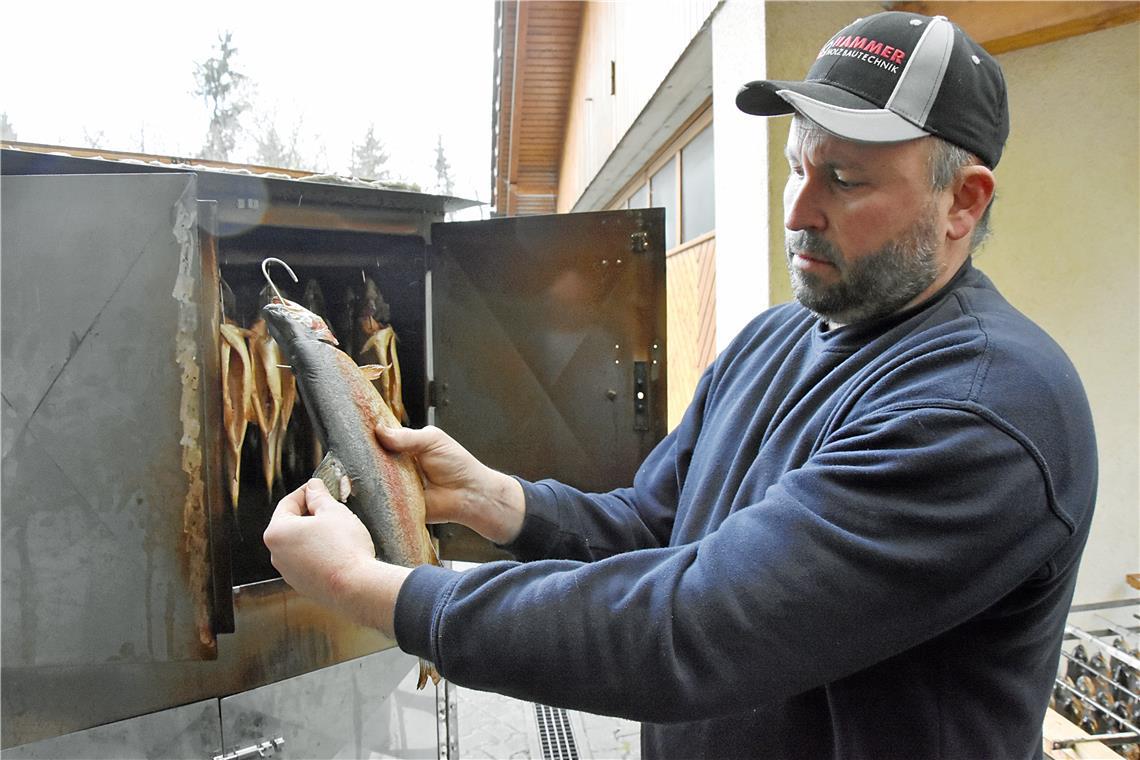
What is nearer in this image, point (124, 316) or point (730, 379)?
point (730, 379)

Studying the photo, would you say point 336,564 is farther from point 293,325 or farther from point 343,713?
point 343,713

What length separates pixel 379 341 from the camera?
8.34 feet

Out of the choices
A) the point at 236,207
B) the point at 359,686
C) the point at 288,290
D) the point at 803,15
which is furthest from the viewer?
the point at 803,15

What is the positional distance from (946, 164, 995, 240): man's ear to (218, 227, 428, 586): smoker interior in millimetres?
1815

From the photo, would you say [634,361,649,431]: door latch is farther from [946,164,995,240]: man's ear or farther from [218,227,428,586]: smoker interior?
[946,164,995,240]: man's ear

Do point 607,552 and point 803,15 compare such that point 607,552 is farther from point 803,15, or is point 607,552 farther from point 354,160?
point 354,160

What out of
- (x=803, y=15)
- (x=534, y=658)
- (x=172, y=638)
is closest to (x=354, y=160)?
(x=803, y=15)

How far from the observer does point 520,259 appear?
2869mm

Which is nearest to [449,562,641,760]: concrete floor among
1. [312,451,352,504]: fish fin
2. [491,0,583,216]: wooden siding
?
[312,451,352,504]: fish fin

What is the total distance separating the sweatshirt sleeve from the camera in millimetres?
975

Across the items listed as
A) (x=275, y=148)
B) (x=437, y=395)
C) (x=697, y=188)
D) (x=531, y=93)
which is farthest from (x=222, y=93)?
(x=437, y=395)

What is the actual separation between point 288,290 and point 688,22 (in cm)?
329

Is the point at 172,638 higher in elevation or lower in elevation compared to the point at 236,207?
lower

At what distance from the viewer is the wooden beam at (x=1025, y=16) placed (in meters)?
2.72
